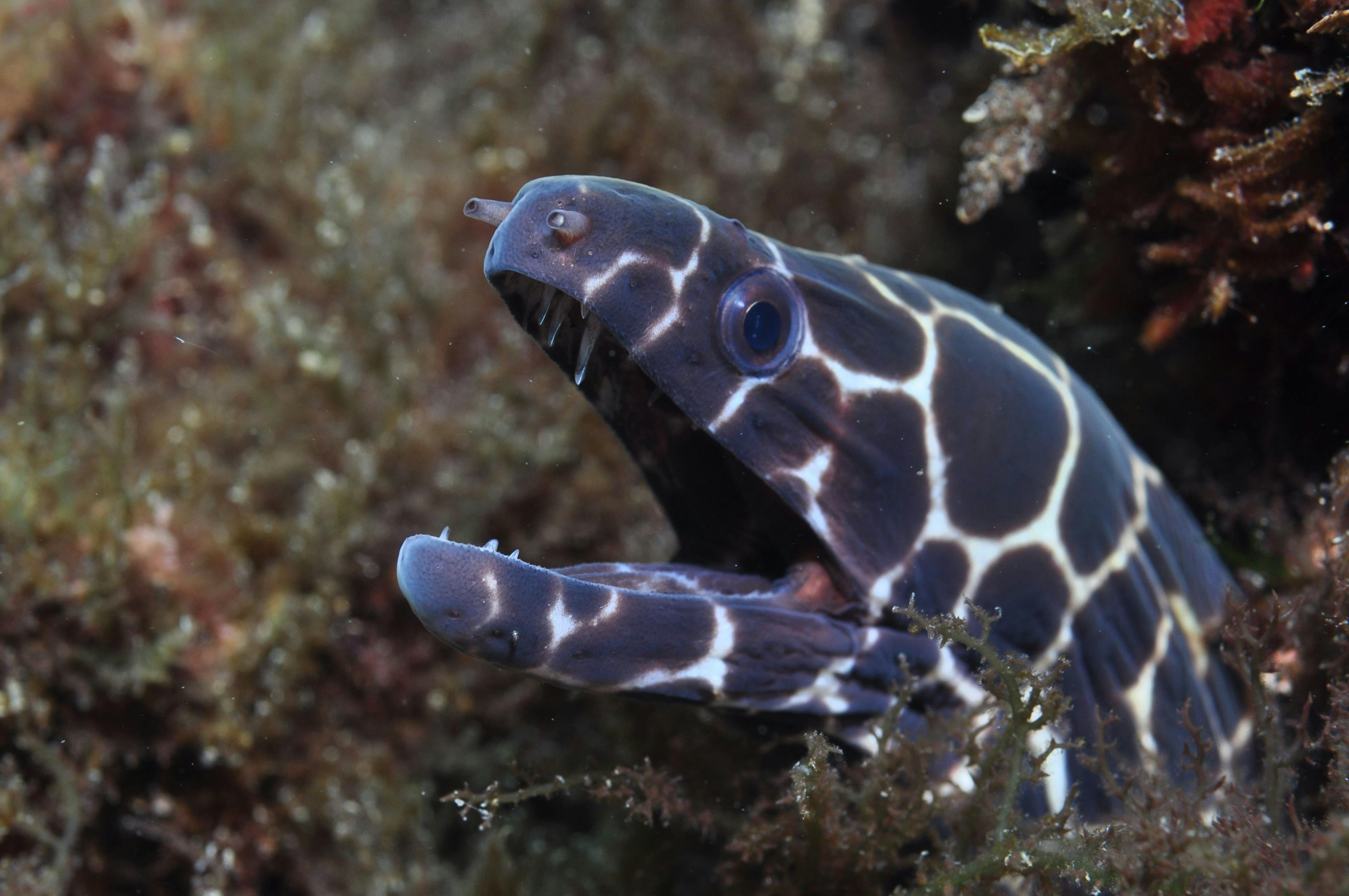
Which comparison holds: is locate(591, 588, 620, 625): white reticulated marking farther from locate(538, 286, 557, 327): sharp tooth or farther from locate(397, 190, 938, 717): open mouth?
locate(538, 286, 557, 327): sharp tooth

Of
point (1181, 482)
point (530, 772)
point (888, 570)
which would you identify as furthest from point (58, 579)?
point (1181, 482)

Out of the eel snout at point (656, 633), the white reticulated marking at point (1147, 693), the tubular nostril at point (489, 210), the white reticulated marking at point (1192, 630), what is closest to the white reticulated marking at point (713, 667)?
the eel snout at point (656, 633)

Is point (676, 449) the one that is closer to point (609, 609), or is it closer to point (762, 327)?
point (762, 327)

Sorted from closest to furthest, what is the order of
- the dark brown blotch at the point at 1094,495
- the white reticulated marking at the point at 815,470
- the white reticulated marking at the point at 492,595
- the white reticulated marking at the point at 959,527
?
1. the white reticulated marking at the point at 492,595
2. the white reticulated marking at the point at 815,470
3. the white reticulated marking at the point at 959,527
4. the dark brown blotch at the point at 1094,495

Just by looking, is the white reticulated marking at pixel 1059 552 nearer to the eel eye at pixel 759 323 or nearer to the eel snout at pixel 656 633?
the eel snout at pixel 656 633

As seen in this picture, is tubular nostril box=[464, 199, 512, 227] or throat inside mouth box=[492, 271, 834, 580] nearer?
tubular nostril box=[464, 199, 512, 227]

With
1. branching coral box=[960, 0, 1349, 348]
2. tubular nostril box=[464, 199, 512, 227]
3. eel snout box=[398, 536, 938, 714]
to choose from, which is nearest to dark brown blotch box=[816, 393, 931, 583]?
eel snout box=[398, 536, 938, 714]

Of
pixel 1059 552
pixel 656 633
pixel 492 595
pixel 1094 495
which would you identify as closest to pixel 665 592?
pixel 656 633
